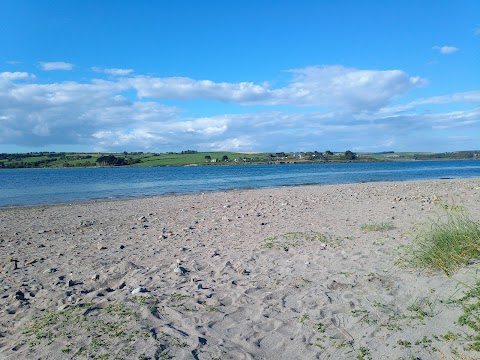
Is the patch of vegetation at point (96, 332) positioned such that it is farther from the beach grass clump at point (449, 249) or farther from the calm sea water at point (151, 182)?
the calm sea water at point (151, 182)

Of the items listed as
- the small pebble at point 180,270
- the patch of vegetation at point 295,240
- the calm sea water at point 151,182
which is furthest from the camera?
the calm sea water at point 151,182

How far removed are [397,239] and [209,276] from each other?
15.9ft

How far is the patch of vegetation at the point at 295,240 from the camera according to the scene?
31.0ft

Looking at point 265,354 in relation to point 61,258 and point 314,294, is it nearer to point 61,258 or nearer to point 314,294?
point 314,294

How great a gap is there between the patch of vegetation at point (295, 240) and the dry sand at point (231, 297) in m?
0.03

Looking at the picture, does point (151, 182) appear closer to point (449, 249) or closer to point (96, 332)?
point (96, 332)

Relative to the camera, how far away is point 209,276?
24.1 ft

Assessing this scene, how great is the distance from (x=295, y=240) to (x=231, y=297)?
4.22 meters

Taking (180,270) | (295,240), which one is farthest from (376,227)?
(180,270)

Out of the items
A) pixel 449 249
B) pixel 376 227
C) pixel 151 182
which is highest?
pixel 449 249

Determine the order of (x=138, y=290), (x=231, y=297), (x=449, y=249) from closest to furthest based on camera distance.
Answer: (x=231, y=297)
(x=449, y=249)
(x=138, y=290)

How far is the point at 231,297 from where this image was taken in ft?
20.1

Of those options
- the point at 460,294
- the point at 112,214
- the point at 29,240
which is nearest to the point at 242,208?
the point at 112,214

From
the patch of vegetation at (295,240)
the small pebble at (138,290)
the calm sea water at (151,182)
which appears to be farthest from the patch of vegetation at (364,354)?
the calm sea water at (151,182)
